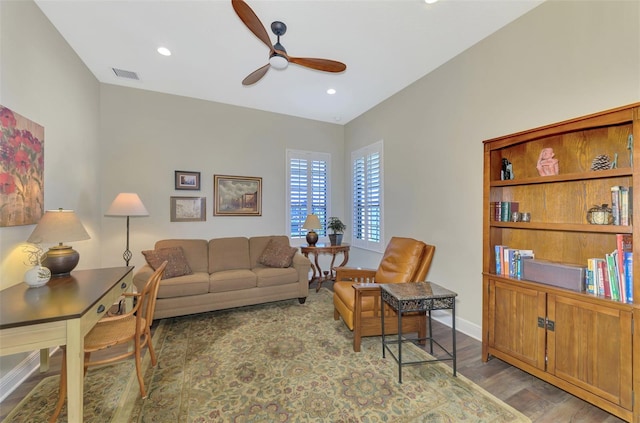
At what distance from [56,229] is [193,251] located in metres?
1.83

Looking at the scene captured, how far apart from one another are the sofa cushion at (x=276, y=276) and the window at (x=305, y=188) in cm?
124

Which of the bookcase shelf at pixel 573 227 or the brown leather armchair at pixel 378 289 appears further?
the brown leather armchair at pixel 378 289

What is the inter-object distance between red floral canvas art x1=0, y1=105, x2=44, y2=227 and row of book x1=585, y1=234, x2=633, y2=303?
4.25 metres

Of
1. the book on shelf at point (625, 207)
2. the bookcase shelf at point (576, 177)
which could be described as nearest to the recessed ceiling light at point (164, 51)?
the bookcase shelf at point (576, 177)

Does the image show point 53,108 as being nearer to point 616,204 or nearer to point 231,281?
point 231,281

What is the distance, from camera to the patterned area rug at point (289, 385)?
1717 mm

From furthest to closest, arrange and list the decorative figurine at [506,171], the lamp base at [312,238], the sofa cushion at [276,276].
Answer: the lamp base at [312,238], the sofa cushion at [276,276], the decorative figurine at [506,171]

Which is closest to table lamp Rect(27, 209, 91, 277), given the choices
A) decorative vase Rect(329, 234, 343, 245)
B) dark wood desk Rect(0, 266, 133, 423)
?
dark wood desk Rect(0, 266, 133, 423)

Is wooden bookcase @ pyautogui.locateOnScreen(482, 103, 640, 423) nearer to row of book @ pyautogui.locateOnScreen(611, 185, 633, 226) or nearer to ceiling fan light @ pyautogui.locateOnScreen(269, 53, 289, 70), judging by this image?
row of book @ pyautogui.locateOnScreen(611, 185, 633, 226)

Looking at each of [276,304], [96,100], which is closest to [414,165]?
[276,304]

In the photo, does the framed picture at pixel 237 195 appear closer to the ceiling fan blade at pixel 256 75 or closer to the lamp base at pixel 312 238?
the lamp base at pixel 312 238

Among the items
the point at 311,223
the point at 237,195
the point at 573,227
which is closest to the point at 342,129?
the point at 311,223

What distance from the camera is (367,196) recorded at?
4621 mm

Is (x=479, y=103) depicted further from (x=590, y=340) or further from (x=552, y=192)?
(x=590, y=340)
